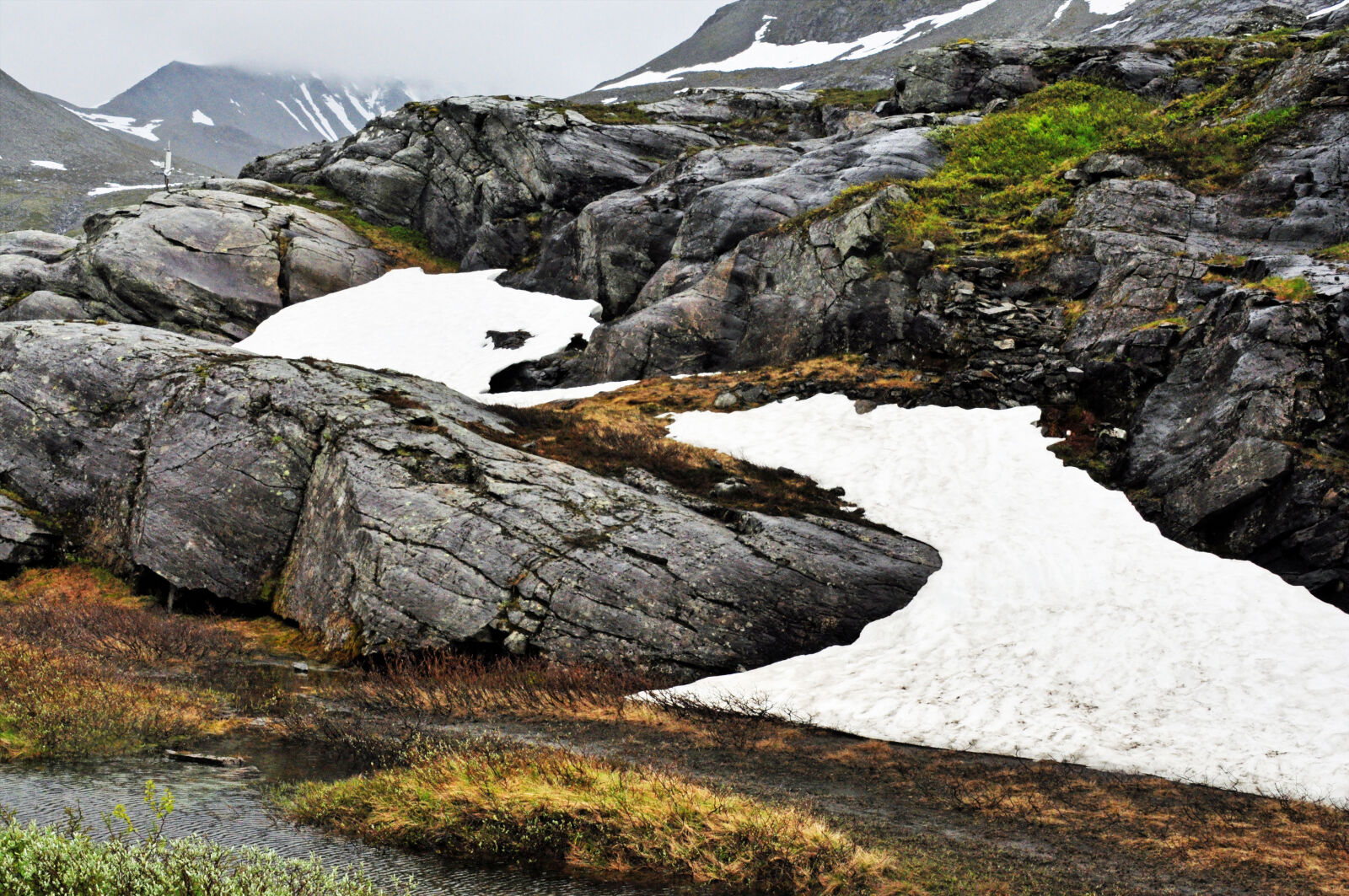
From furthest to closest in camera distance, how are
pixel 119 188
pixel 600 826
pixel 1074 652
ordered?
pixel 119 188, pixel 1074 652, pixel 600 826

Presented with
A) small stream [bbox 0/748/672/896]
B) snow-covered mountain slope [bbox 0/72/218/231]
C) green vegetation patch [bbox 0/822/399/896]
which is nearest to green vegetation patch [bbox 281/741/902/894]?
small stream [bbox 0/748/672/896]

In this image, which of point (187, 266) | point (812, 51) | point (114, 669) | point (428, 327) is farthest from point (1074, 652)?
point (812, 51)

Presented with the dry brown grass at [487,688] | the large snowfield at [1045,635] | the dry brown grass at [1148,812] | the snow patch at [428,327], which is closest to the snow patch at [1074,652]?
the large snowfield at [1045,635]

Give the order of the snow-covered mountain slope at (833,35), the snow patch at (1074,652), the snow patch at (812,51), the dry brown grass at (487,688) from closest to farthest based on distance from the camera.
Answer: the snow patch at (1074,652), the dry brown grass at (487,688), the snow-covered mountain slope at (833,35), the snow patch at (812,51)

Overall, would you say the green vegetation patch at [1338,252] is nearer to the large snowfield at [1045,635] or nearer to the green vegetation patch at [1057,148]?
the green vegetation patch at [1057,148]

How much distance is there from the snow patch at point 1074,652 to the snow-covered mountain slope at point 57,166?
110678mm

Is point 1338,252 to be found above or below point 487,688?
above

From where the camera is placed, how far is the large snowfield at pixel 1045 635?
37.8ft

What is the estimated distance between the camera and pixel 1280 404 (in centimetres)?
1680

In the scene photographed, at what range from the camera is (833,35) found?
5925 inches

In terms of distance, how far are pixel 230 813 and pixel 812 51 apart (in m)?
159

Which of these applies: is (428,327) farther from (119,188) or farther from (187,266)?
(119,188)

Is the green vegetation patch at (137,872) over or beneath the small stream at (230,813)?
over

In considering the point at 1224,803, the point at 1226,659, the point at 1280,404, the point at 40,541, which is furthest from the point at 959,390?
the point at 40,541
